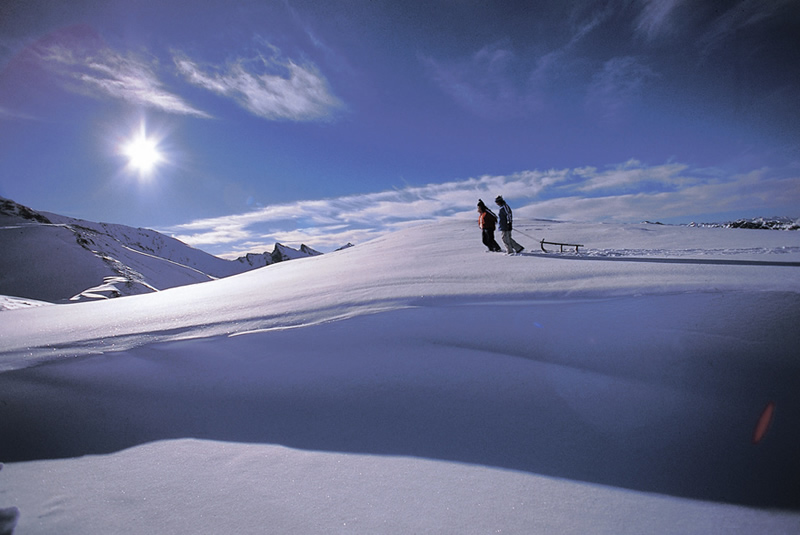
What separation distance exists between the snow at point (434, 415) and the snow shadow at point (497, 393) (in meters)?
0.01

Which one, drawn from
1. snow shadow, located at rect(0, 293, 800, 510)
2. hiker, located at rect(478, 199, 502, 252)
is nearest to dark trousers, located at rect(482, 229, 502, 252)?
hiker, located at rect(478, 199, 502, 252)

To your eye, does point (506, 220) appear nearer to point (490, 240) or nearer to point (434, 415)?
point (490, 240)

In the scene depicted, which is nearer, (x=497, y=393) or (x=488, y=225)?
(x=497, y=393)

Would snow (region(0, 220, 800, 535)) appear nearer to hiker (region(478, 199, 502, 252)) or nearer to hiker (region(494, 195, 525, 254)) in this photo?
hiker (region(494, 195, 525, 254))

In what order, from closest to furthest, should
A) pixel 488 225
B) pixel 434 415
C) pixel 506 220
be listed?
1. pixel 434 415
2. pixel 506 220
3. pixel 488 225

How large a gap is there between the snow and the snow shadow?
1 cm

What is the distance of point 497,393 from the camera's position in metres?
2.30

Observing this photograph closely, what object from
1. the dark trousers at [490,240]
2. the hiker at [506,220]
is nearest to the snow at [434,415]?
the hiker at [506,220]

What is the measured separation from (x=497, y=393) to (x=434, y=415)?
0.50 meters

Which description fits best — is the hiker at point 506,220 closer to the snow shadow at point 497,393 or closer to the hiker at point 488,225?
the hiker at point 488,225

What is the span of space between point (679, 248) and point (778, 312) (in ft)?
14.9

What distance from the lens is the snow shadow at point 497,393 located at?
189cm

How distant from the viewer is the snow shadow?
6.20ft

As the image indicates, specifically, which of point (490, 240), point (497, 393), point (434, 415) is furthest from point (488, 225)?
point (434, 415)
